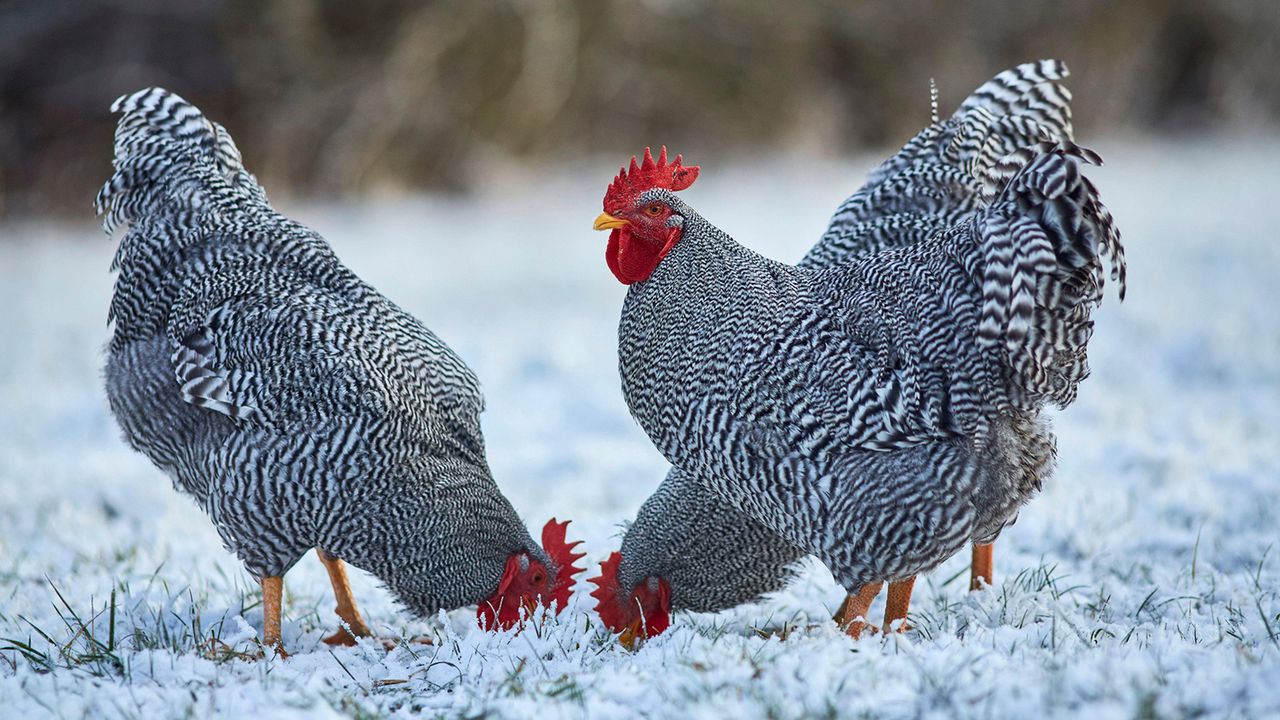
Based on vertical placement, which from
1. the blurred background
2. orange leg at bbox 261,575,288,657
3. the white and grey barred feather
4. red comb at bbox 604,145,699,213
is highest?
the blurred background

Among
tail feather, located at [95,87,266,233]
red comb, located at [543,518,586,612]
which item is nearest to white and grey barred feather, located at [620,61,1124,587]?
red comb, located at [543,518,586,612]

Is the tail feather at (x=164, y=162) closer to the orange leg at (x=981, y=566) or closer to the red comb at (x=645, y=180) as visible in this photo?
the red comb at (x=645, y=180)

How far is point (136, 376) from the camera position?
5188 millimetres

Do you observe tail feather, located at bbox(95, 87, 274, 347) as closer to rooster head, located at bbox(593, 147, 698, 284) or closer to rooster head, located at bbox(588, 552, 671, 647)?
rooster head, located at bbox(593, 147, 698, 284)

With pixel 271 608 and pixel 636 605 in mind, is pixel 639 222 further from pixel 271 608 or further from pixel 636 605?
pixel 271 608

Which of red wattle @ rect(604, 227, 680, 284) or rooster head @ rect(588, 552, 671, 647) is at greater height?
red wattle @ rect(604, 227, 680, 284)

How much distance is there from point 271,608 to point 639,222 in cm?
264

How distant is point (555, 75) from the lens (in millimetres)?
21438

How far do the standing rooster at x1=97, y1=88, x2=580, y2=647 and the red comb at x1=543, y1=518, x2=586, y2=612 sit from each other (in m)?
0.01

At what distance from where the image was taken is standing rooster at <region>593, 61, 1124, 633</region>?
432 cm

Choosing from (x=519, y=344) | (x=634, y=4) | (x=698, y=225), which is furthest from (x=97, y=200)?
(x=634, y=4)

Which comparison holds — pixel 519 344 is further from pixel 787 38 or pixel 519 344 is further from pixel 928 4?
pixel 928 4

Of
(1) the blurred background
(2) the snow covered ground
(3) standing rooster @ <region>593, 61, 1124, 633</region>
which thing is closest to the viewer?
(2) the snow covered ground

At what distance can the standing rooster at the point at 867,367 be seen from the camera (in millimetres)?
4320
